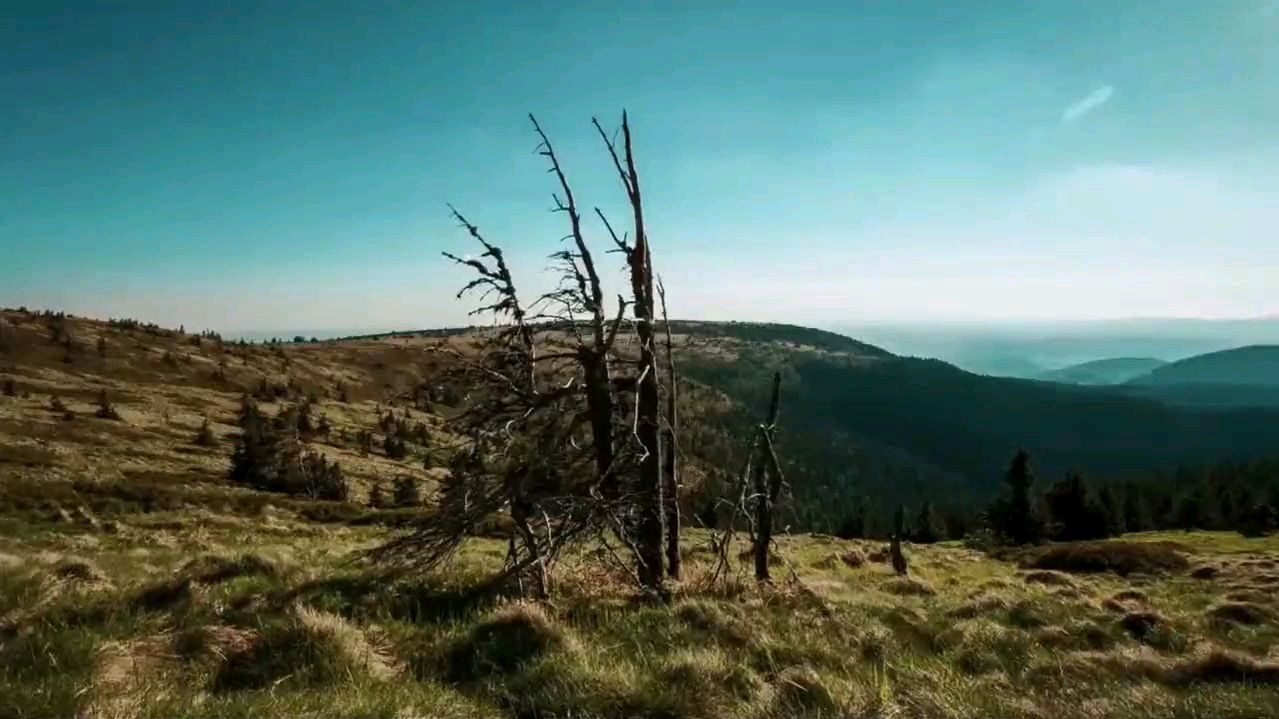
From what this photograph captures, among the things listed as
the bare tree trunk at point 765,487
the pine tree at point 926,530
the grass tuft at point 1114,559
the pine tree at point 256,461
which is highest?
the bare tree trunk at point 765,487

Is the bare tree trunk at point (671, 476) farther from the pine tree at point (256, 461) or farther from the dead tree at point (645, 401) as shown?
the pine tree at point (256, 461)

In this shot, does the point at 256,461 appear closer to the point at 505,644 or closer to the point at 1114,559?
the point at 505,644

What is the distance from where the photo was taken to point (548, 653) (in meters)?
A: 6.52

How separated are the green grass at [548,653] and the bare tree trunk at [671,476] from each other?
24.4 inches

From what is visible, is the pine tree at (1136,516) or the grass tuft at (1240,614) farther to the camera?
the pine tree at (1136,516)

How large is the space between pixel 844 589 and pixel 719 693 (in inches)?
398

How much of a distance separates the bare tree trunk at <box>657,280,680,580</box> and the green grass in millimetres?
621

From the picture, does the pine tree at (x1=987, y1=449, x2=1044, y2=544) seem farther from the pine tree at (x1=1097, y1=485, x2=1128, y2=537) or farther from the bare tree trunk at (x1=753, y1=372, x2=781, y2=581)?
the bare tree trunk at (x1=753, y1=372, x2=781, y2=581)

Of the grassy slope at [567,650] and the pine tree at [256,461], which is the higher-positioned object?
the grassy slope at [567,650]

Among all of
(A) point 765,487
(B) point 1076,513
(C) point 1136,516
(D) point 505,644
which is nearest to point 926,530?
(B) point 1076,513

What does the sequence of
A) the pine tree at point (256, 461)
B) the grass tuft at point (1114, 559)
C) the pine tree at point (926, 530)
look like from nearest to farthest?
1. the grass tuft at point (1114, 559)
2. the pine tree at point (256, 461)
3. the pine tree at point (926, 530)

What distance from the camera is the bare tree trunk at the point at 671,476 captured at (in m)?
11.7

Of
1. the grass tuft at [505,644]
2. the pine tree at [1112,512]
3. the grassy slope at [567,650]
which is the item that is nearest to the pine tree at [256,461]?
the grassy slope at [567,650]

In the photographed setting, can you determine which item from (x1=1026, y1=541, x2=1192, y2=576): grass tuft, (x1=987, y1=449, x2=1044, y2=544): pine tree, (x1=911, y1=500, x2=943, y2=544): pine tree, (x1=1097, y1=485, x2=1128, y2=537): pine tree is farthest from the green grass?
(x1=911, y1=500, x2=943, y2=544): pine tree
